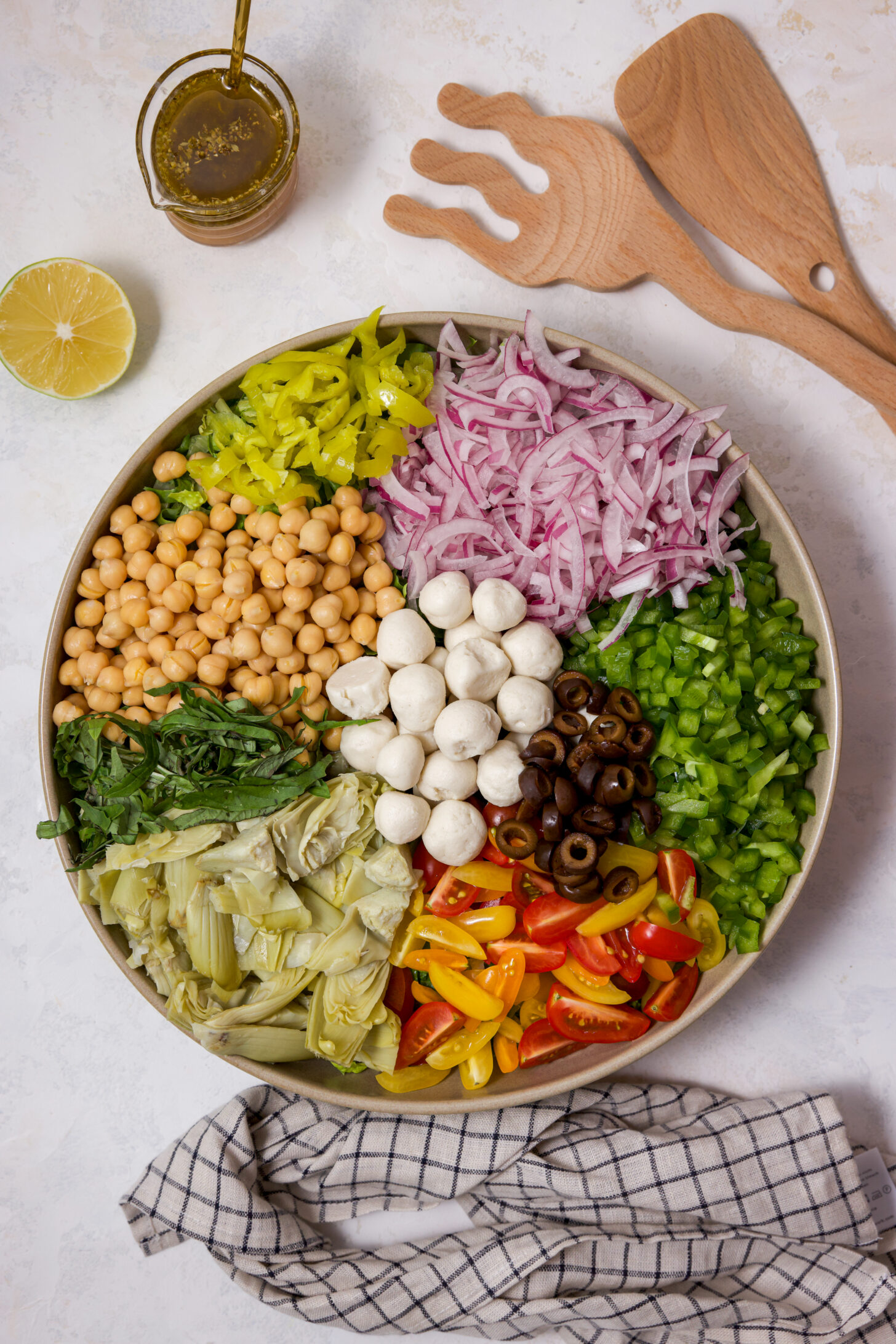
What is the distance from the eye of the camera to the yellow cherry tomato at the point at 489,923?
6.28ft

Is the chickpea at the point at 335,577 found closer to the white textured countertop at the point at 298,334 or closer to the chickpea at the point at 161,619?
the chickpea at the point at 161,619

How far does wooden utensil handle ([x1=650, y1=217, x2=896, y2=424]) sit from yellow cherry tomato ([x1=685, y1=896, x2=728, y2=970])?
1303mm

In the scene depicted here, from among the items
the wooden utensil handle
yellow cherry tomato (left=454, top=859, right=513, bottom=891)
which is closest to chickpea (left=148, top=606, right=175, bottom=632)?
yellow cherry tomato (left=454, top=859, right=513, bottom=891)

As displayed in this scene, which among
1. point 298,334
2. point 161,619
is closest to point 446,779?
point 161,619

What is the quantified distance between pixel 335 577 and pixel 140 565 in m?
0.45

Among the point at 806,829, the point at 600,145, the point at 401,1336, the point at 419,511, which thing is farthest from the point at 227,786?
the point at 600,145

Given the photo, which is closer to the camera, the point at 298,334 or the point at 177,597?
the point at 177,597

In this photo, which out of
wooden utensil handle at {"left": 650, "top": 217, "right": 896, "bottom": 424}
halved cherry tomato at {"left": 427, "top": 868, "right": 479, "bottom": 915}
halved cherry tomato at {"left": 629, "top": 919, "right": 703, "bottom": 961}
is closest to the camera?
halved cherry tomato at {"left": 629, "top": 919, "right": 703, "bottom": 961}

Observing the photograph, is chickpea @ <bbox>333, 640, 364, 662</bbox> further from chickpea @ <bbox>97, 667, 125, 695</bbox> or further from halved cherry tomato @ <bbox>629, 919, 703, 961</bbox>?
halved cherry tomato @ <bbox>629, 919, 703, 961</bbox>

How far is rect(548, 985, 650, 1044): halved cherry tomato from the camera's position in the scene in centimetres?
191

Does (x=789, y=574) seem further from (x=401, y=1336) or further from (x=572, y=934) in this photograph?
(x=401, y=1336)

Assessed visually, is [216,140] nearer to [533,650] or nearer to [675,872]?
[533,650]

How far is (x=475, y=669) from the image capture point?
193 centimetres

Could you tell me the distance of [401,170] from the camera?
2330 mm
